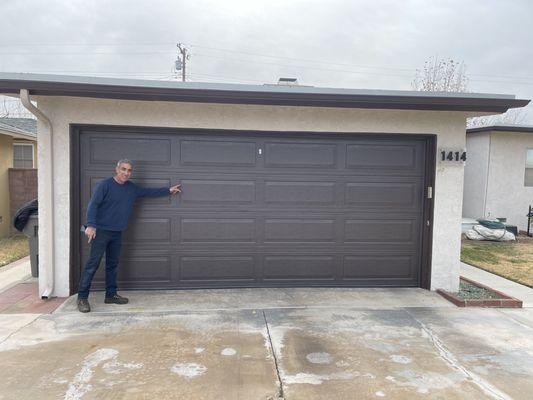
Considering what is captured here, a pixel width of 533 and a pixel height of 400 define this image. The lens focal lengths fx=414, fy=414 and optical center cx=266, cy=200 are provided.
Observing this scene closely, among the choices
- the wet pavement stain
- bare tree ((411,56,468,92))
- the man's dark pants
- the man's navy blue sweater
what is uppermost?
bare tree ((411,56,468,92))

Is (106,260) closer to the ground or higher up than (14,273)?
higher up

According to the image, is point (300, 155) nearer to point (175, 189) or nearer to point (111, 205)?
point (175, 189)

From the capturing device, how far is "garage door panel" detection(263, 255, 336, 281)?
5980 mm

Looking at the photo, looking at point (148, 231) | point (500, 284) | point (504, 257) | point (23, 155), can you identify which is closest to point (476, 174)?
point (504, 257)

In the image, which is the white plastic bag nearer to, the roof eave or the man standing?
the roof eave

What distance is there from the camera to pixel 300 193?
595 cm

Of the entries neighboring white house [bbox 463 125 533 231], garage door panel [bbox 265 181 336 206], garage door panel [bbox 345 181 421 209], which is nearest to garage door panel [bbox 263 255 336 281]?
garage door panel [bbox 265 181 336 206]

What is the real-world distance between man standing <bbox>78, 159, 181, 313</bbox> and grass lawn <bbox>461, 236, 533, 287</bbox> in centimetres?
628

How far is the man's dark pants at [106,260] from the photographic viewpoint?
4.96m

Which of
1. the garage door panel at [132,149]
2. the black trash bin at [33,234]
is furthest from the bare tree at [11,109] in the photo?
the garage door panel at [132,149]

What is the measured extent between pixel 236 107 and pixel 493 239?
871 centimetres

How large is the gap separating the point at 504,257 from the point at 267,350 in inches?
289

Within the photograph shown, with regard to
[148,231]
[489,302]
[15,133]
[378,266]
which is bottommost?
[489,302]

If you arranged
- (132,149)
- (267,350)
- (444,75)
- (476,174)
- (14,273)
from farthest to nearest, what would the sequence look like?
(444,75)
(476,174)
(14,273)
(132,149)
(267,350)
